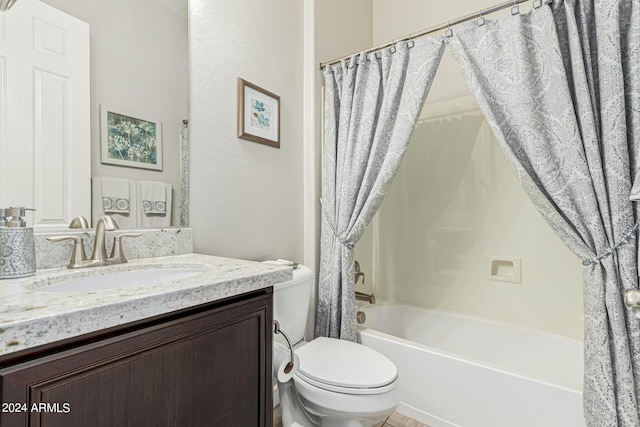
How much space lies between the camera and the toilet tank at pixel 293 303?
4.41 feet

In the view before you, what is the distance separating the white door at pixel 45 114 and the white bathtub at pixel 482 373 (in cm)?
148

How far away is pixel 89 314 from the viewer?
533mm

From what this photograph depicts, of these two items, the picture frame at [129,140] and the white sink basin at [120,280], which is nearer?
the white sink basin at [120,280]

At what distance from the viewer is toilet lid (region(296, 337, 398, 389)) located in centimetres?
118

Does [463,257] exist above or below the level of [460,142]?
below

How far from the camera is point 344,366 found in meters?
1.29

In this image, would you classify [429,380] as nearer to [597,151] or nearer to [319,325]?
[319,325]

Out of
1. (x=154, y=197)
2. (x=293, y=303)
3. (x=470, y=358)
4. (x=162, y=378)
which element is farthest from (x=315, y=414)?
(x=154, y=197)

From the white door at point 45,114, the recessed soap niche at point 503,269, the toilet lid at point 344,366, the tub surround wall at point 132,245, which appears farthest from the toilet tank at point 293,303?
the recessed soap niche at point 503,269

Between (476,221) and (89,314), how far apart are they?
7.11 feet

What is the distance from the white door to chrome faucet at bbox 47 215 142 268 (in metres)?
0.07

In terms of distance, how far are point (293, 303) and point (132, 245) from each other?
0.68m

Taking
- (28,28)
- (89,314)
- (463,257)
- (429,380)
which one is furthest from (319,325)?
(28,28)

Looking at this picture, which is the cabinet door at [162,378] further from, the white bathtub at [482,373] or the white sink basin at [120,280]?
the white bathtub at [482,373]
